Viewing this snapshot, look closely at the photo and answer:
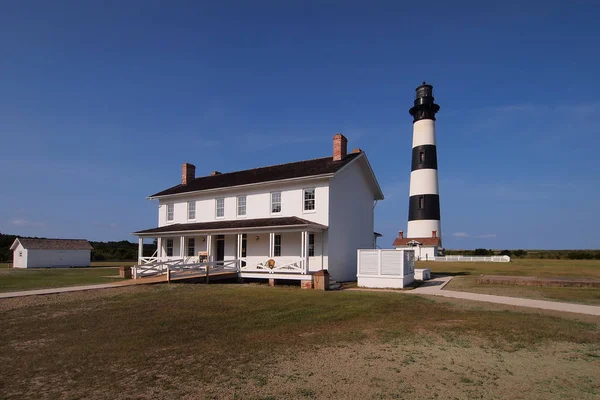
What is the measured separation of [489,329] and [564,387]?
152 inches

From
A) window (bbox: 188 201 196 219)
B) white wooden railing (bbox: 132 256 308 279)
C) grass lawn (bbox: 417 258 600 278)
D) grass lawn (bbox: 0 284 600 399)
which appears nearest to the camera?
grass lawn (bbox: 0 284 600 399)

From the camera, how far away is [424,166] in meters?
43.5

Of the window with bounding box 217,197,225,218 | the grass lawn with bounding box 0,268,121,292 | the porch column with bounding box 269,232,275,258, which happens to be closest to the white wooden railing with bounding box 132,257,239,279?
the grass lawn with bounding box 0,268,121,292

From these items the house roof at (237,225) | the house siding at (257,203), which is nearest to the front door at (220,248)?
the house roof at (237,225)

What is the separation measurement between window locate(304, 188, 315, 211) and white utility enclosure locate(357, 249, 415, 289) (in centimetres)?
453

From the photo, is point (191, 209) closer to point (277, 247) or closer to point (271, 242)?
point (277, 247)

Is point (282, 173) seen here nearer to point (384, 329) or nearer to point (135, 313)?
point (135, 313)

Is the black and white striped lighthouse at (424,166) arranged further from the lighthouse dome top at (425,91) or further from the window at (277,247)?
the window at (277,247)

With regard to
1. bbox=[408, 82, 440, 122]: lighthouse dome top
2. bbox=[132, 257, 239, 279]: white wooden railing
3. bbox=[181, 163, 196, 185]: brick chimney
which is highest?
bbox=[408, 82, 440, 122]: lighthouse dome top

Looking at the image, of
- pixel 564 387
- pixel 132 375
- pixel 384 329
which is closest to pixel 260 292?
pixel 384 329

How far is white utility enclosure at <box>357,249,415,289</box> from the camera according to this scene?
1872 centimetres

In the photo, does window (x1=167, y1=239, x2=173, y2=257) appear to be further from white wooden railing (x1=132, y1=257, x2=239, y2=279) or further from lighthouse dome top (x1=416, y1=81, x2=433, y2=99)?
lighthouse dome top (x1=416, y1=81, x2=433, y2=99)

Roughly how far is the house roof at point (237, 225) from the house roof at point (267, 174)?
241 centimetres

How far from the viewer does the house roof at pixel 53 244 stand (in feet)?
138
